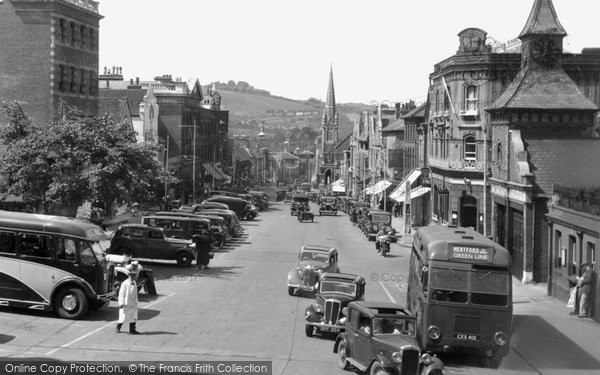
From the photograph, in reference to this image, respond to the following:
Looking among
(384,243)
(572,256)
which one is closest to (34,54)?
(384,243)

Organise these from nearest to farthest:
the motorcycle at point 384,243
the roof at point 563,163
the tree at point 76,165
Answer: the tree at point 76,165 < the roof at point 563,163 < the motorcycle at point 384,243

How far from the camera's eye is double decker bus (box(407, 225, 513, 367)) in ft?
68.8

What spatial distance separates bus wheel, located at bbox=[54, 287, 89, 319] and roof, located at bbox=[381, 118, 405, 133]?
243 ft

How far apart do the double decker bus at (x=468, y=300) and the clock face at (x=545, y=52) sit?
27.3 meters

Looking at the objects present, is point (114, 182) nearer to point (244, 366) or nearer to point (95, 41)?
point (244, 366)

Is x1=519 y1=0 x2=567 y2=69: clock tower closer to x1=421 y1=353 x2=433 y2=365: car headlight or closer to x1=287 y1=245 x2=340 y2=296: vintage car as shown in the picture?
x1=287 y1=245 x2=340 y2=296: vintage car

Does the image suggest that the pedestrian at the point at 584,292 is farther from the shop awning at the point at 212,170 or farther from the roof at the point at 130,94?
the shop awning at the point at 212,170

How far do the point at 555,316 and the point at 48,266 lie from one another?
1671cm

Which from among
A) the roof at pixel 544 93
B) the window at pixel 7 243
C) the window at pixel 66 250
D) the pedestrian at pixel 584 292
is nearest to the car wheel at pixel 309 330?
the window at pixel 66 250

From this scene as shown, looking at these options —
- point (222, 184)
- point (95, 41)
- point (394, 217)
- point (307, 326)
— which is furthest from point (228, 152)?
point (307, 326)

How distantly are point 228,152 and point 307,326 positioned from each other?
123964 mm

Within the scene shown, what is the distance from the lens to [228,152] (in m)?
147

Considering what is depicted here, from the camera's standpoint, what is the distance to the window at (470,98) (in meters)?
58.1

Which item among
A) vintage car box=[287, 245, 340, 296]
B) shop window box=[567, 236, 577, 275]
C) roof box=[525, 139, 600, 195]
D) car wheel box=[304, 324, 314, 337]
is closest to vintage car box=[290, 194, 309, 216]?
roof box=[525, 139, 600, 195]
